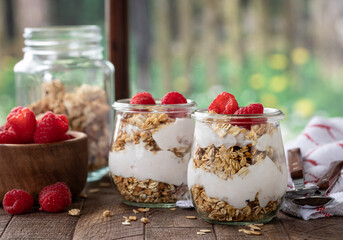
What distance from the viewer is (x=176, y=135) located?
3.18 feet

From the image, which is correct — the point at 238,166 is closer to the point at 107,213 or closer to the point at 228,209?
the point at 228,209

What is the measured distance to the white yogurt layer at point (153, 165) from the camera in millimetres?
966

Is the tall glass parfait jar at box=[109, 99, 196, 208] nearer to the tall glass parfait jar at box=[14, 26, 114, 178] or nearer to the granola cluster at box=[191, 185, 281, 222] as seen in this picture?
the granola cluster at box=[191, 185, 281, 222]

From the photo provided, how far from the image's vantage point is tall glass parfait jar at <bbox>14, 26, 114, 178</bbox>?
1215mm

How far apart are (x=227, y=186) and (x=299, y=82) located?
1.82 metres

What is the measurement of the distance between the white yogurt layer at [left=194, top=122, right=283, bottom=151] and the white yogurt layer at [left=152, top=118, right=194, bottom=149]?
0.27 feet

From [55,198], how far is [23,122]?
163 millimetres

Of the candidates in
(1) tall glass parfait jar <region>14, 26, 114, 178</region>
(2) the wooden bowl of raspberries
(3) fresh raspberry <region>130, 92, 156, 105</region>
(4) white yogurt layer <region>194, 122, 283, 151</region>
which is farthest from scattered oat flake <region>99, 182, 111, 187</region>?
(4) white yogurt layer <region>194, 122, 283, 151</region>

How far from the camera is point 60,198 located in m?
0.96

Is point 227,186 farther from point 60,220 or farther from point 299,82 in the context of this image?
point 299,82

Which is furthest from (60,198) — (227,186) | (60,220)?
(227,186)

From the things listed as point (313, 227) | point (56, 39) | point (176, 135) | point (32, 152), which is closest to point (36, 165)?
point (32, 152)

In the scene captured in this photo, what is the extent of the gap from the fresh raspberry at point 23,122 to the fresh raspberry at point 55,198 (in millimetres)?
113

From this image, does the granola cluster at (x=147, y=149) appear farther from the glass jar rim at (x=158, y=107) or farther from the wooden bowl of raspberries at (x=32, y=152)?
the wooden bowl of raspberries at (x=32, y=152)
